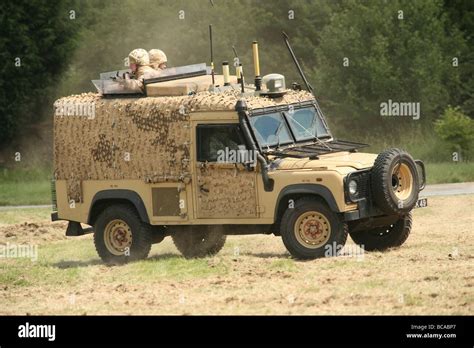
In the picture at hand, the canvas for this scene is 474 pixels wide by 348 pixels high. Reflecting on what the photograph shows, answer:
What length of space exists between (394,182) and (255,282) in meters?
2.99

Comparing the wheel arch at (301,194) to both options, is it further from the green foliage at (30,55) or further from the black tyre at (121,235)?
the green foliage at (30,55)

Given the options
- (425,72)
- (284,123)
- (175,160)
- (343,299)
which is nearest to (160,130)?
(175,160)

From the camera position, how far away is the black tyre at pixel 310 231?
59.8 feet

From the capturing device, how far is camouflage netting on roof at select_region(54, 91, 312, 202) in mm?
19469

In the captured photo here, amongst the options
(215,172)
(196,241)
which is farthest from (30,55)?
(215,172)

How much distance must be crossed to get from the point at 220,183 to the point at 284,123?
1.34m

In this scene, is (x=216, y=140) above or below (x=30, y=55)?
below

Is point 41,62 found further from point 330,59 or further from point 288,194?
point 288,194

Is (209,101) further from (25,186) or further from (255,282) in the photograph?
(25,186)

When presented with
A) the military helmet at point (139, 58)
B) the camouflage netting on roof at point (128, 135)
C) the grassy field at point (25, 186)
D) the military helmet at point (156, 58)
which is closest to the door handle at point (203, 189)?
the camouflage netting on roof at point (128, 135)

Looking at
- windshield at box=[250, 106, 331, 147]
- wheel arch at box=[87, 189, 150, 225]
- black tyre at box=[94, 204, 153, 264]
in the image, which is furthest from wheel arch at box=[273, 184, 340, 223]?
black tyre at box=[94, 204, 153, 264]

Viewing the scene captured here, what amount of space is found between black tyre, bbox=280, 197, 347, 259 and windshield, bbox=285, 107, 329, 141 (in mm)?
1583

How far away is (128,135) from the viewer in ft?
65.6

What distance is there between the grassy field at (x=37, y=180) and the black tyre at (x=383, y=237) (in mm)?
12127
